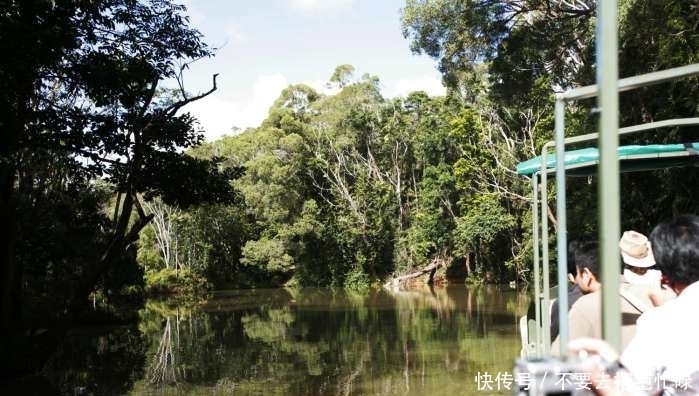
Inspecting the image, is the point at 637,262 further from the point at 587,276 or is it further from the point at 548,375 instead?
the point at 548,375

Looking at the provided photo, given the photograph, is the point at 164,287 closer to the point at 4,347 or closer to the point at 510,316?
the point at 510,316

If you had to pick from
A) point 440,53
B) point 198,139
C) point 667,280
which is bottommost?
point 667,280

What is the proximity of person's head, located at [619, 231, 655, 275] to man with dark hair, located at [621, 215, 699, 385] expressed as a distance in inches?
38.9

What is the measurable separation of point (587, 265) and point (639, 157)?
5.14 ft

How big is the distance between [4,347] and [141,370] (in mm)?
2104

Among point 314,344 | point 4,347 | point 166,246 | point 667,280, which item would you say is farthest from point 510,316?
point 166,246

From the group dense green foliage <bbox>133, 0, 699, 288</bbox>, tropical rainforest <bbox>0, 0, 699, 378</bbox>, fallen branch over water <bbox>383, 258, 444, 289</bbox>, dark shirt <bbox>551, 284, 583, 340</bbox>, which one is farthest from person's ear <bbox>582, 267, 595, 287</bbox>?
fallen branch over water <bbox>383, 258, 444, 289</bbox>

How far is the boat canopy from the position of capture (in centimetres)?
→ 411

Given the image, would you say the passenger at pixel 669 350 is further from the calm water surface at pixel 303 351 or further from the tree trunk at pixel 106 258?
the tree trunk at pixel 106 258

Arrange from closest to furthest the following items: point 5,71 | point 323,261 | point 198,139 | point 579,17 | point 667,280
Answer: point 667,280
point 5,71
point 198,139
point 579,17
point 323,261

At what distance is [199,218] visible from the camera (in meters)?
30.7

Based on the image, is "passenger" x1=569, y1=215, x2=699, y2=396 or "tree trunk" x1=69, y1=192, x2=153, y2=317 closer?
"passenger" x1=569, y1=215, x2=699, y2=396

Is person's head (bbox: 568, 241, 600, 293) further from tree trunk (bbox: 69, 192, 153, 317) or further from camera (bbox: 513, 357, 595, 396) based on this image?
tree trunk (bbox: 69, 192, 153, 317)

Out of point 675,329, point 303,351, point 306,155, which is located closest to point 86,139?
point 303,351
